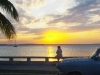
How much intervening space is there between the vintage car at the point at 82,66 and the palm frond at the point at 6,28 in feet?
24.1

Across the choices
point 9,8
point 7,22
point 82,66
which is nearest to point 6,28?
point 7,22

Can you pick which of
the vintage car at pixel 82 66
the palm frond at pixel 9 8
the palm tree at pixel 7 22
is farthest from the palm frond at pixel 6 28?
the vintage car at pixel 82 66

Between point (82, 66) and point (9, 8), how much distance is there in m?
9.07

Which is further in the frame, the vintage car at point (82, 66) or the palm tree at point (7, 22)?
the palm tree at point (7, 22)

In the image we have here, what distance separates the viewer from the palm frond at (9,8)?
19828 millimetres

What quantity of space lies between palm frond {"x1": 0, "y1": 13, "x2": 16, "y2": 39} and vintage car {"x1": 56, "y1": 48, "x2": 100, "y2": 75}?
24.1 ft

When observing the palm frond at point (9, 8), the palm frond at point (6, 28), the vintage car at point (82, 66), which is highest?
the palm frond at point (9, 8)

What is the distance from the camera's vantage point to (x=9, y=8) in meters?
20.0

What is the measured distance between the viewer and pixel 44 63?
22.2 meters

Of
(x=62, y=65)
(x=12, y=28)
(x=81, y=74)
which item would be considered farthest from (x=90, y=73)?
(x=12, y=28)

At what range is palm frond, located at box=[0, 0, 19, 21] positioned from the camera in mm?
19828

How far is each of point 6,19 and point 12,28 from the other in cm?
78

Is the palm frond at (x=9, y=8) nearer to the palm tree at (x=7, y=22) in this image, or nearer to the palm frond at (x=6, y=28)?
the palm tree at (x=7, y=22)

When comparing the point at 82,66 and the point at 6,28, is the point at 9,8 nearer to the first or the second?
the point at 6,28
